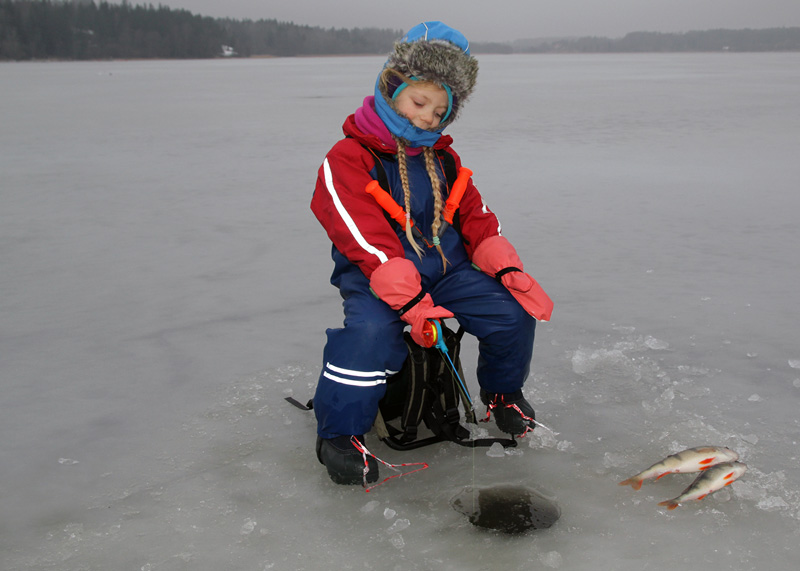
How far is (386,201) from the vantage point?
90.2 inches

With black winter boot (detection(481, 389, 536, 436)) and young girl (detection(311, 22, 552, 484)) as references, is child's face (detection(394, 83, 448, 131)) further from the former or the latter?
black winter boot (detection(481, 389, 536, 436))

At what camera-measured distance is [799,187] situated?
19.7 ft

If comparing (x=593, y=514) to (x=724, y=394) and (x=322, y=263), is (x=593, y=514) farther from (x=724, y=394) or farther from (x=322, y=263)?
(x=322, y=263)

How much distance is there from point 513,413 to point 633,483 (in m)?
0.47

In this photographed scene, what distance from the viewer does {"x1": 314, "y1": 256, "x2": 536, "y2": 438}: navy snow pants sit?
2129mm

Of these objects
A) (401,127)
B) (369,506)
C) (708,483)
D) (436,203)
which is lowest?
(369,506)

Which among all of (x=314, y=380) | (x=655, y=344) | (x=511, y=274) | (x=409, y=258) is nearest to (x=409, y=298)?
(x=409, y=258)

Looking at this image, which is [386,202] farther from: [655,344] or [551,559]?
[655,344]

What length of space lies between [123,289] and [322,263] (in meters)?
1.09

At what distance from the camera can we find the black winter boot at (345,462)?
2.11m

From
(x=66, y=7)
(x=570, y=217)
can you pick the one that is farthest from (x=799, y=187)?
(x=66, y=7)

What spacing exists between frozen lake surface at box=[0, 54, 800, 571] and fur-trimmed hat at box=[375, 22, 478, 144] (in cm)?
111

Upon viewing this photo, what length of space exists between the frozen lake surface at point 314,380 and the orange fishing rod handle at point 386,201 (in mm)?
749

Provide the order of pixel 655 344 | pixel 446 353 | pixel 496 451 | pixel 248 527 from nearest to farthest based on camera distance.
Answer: pixel 248 527 < pixel 446 353 < pixel 496 451 < pixel 655 344
